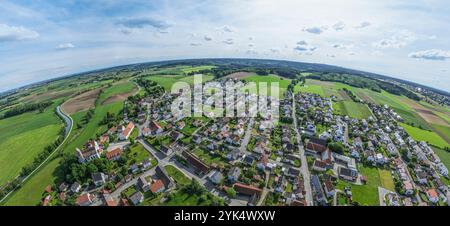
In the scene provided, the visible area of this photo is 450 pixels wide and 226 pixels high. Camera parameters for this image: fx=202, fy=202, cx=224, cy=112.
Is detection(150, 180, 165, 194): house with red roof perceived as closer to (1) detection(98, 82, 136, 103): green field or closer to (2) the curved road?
(2) the curved road

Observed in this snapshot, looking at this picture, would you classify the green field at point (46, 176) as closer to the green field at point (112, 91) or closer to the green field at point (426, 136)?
the green field at point (112, 91)

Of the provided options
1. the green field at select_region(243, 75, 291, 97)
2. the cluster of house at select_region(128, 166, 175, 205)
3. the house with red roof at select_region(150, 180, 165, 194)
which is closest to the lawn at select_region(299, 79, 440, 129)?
the green field at select_region(243, 75, 291, 97)

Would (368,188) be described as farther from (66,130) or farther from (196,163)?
(66,130)

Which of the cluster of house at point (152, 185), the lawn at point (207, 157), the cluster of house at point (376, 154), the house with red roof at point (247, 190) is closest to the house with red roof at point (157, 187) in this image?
the cluster of house at point (152, 185)

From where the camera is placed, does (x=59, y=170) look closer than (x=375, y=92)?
Yes

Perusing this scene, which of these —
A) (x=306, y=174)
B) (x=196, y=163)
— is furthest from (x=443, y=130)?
(x=196, y=163)
